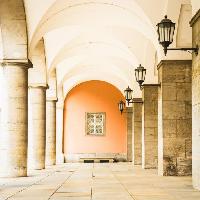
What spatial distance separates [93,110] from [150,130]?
13292mm

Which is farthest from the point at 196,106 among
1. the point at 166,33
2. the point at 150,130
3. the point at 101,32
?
the point at 101,32

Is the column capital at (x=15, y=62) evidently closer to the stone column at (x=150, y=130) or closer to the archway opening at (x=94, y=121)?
the stone column at (x=150, y=130)

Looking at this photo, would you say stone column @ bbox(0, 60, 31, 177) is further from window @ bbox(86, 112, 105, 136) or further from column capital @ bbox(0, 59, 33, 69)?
window @ bbox(86, 112, 105, 136)

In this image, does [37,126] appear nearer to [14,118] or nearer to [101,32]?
[101,32]

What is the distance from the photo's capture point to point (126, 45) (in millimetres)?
21562

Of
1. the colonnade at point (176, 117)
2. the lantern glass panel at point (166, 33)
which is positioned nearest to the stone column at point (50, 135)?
the colonnade at point (176, 117)

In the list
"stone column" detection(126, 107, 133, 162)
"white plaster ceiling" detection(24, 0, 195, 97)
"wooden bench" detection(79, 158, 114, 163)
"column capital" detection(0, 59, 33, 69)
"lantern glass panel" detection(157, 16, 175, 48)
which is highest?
"white plaster ceiling" detection(24, 0, 195, 97)

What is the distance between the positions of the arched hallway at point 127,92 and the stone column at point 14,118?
0.03 metres

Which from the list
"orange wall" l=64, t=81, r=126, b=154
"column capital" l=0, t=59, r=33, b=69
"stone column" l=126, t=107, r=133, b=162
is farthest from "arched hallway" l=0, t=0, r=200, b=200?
"orange wall" l=64, t=81, r=126, b=154

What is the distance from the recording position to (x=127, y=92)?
70.7 feet

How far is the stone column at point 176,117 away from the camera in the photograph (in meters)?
15.7

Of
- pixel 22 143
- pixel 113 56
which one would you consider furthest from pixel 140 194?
pixel 113 56

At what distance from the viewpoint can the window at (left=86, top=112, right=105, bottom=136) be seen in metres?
33.7

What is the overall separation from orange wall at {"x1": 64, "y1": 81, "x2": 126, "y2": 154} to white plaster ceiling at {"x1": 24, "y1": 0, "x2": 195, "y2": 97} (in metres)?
3.70
